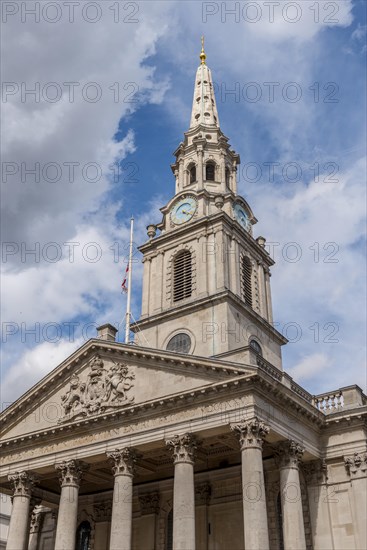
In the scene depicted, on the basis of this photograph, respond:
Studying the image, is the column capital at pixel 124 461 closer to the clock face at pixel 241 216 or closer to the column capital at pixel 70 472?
the column capital at pixel 70 472

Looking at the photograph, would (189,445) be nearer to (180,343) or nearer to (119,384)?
(119,384)

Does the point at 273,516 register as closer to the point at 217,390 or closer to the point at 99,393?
the point at 217,390

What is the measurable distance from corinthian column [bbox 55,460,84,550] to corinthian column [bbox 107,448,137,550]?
2.42m

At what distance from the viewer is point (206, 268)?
142 ft

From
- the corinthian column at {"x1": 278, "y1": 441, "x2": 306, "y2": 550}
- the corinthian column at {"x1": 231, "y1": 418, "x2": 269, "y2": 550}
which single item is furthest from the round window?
the corinthian column at {"x1": 231, "y1": 418, "x2": 269, "y2": 550}

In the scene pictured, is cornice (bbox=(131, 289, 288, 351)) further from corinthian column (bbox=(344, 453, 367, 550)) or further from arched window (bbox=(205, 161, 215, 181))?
corinthian column (bbox=(344, 453, 367, 550))

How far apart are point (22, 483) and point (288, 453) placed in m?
13.8

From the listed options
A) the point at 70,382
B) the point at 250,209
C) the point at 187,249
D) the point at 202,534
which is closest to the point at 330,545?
the point at 202,534

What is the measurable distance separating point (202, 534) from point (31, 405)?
11320mm

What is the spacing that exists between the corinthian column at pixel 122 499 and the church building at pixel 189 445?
Answer: 5 centimetres

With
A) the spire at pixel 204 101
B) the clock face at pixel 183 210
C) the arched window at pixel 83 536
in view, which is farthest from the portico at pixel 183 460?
the spire at pixel 204 101

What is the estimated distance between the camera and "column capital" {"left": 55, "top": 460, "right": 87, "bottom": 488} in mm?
31469

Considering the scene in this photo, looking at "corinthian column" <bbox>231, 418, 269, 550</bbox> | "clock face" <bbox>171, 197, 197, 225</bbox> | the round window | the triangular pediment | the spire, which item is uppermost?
the spire

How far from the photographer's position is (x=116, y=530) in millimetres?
28188
